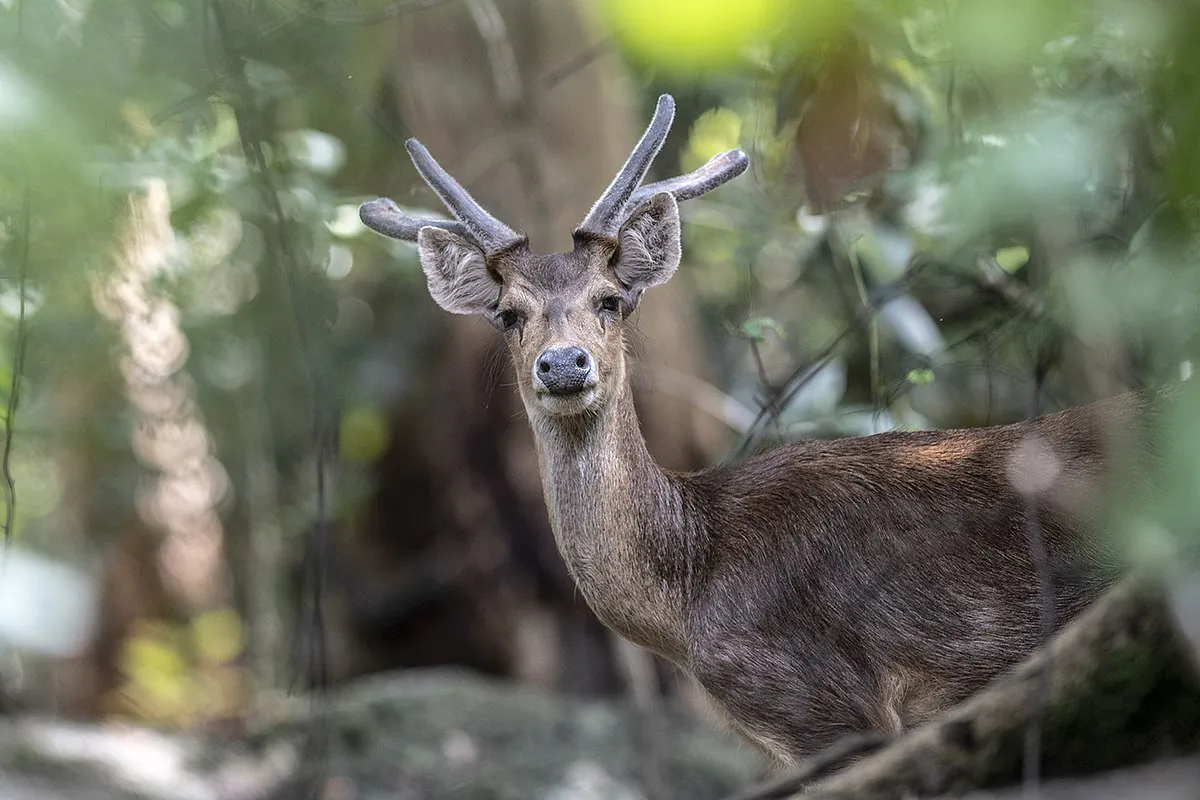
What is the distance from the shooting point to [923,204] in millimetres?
6887

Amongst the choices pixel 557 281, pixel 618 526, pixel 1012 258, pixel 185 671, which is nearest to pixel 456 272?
pixel 557 281

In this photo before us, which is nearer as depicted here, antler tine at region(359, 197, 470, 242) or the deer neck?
the deer neck

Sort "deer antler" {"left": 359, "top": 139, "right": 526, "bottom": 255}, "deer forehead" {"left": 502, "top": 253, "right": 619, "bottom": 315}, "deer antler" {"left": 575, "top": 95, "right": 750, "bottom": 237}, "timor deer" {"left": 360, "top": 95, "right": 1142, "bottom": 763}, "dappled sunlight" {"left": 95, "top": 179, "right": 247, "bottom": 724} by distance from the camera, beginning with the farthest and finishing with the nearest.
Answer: "dappled sunlight" {"left": 95, "top": 179, "right": 247, "bottom": 724} → "deer antler" {"left": 359, "top": 139, "right": 526, "bottom": 255} → "deer forehead" {"left": 502, "top": 253, "right": 619, "bottom": 315} → "deer antler" {"left": 575, "top": 95, "right": 750, "bottom": 237} → "timor deer" {"left": 360, "top": 95, "right": 1142, "bottom": 763}

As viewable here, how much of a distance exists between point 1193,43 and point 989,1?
315 mm

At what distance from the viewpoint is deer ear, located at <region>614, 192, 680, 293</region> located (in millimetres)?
6199

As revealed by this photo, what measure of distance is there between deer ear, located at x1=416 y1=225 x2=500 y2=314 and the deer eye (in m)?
0.13

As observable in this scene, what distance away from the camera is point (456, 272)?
631 centimetres

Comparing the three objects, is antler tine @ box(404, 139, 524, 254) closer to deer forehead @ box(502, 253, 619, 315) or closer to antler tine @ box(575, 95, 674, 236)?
deer forehead @ box(502, 253, 619, 315)

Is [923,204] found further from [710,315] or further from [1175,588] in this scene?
[710,315]

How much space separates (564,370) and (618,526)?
3.12ft

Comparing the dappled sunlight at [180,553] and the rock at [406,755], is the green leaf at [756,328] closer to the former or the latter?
the rock at [406,755]

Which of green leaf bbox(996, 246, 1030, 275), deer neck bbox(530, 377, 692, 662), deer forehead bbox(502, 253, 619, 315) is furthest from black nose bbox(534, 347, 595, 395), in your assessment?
green leaf bbox(996, 246, 1030, 275)

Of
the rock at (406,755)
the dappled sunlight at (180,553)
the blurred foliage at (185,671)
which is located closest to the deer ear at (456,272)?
the rock at (406,755)

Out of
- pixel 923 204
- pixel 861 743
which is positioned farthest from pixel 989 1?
pixel 923 204
